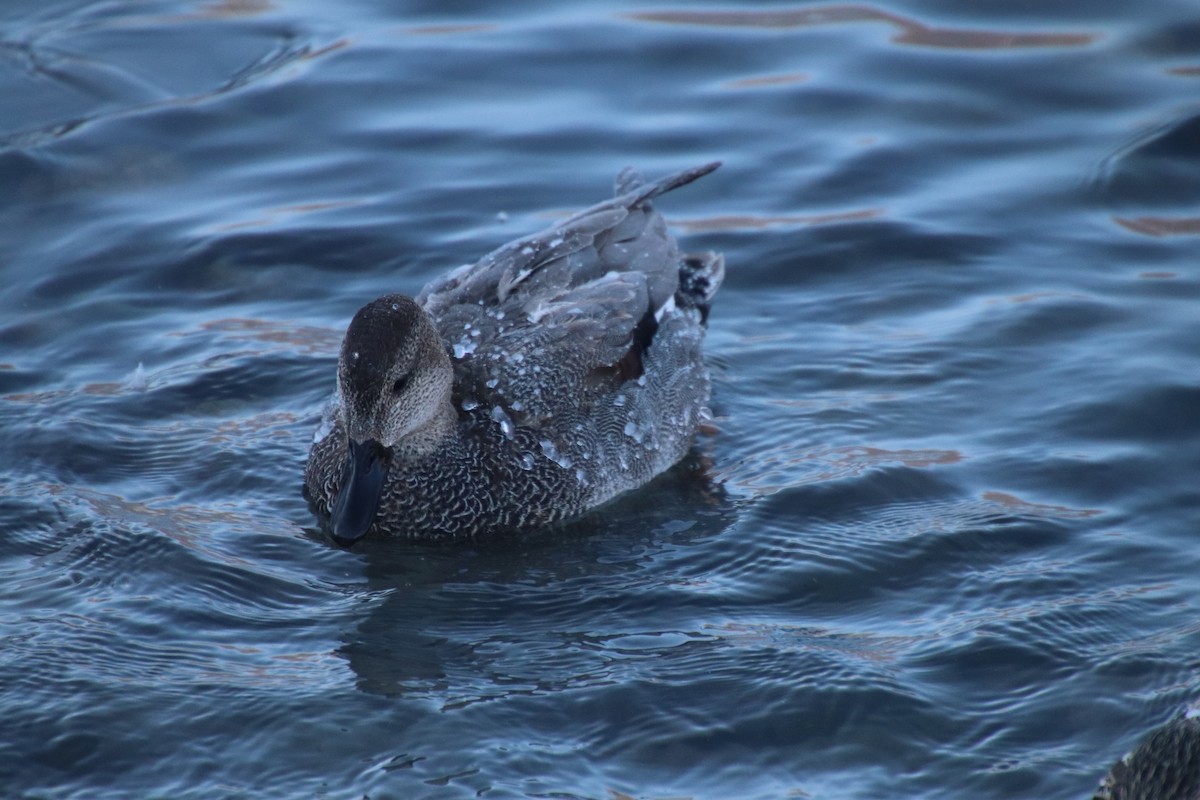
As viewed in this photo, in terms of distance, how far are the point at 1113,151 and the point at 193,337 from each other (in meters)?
6.31

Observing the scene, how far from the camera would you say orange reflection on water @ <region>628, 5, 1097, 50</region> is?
12.6 m

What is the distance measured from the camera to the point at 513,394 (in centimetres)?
745

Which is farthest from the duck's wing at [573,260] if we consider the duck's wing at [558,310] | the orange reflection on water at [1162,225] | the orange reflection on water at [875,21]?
the orange reflection on water at [875,21]

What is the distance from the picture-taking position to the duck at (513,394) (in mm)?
6895

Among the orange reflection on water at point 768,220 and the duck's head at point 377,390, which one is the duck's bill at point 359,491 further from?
the orange reflection on water at point 768,220

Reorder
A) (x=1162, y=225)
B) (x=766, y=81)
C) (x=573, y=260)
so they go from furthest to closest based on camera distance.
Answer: (x=766, y=81)
(x=1162, y=225)
(x=573, y=260)

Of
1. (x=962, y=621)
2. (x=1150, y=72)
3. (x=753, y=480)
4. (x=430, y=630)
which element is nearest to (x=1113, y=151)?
(x=1150, y=72)

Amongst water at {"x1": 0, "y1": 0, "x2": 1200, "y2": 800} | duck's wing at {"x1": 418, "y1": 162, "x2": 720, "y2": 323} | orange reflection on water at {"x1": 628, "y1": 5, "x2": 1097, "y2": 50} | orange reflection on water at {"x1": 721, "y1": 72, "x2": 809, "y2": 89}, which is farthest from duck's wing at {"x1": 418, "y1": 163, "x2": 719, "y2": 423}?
orange reflection on water at {"x1": 628, "y1": 5, "x2": 1097, "y2": 50}

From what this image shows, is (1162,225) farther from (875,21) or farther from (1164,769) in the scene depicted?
(1164,769)

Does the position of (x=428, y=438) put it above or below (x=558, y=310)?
below

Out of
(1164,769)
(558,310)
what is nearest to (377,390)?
(558,310)

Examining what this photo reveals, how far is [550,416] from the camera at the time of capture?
24.6ft

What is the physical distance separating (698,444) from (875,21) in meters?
6.40

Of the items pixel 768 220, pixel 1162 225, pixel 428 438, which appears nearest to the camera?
pixel 428 438
